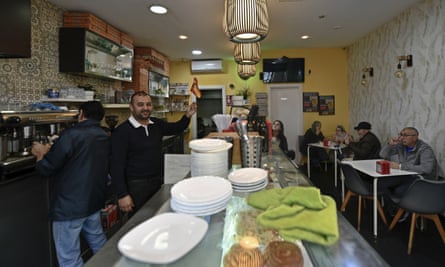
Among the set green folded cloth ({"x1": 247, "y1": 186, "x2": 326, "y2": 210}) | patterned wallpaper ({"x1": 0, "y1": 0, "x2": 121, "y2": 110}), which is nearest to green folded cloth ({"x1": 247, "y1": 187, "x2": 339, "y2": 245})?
green folded cloth ({"x1": 247, "y1": 186, "x2": 326, "y2": 210})

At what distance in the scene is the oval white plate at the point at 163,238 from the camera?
71 centimetres

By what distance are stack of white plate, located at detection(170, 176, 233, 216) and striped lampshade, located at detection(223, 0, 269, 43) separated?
47.5 inches

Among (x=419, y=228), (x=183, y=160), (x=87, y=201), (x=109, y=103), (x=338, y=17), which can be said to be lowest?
(x=419, y=228)

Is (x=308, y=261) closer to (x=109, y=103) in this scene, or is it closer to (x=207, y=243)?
(x=207, y=243)

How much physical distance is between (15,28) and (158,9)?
5.92 feet

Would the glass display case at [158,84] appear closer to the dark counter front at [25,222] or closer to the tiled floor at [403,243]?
the dark counter front at [25,222]

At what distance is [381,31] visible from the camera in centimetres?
471

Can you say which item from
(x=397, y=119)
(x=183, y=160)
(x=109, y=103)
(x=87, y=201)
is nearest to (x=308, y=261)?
(x=183, y=160)

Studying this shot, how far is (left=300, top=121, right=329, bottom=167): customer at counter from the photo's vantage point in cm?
601

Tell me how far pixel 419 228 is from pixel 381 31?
3.50 metres

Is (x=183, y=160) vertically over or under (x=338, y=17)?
under

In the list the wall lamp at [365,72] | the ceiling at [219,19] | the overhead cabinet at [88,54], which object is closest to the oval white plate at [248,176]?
the ceiling at [219,19]

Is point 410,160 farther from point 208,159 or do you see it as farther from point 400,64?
point 208,159

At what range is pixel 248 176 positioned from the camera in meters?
1.33
